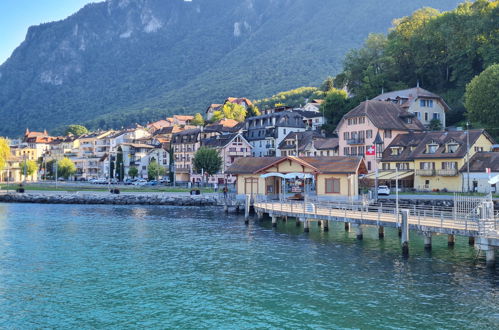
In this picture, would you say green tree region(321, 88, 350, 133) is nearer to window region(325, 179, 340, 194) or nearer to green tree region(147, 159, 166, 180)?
green tree region(147, 159, 166, 180)

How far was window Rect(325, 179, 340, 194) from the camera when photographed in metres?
67.8

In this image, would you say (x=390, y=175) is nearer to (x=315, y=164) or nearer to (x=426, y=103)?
(x=315, y=164)

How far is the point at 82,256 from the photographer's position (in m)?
41.8

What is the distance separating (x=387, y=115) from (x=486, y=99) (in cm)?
1844

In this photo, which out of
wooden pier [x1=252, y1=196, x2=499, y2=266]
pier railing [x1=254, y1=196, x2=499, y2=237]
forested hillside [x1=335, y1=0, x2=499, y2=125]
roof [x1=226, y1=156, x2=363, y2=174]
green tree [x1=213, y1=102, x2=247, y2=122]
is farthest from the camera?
green tree [x1=213, y1=102, x2=247, y2=122]

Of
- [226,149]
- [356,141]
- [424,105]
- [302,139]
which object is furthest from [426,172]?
[226,149]

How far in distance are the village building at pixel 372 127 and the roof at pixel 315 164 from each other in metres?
25.6

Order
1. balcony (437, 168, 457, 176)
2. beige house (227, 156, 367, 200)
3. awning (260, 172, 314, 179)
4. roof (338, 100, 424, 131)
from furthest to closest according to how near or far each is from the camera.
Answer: roof (338, 100, 424, 131) < balcony (437, 168, 457, 176) < awning (260, 172, 314, 179) < beige house (227, 156, 367, 200)

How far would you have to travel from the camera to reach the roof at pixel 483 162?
245 feet

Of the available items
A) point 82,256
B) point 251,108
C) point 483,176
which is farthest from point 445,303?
point 251,108

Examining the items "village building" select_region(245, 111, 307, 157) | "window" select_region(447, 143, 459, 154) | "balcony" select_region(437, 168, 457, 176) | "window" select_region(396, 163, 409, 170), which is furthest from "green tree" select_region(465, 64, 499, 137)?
"village building" select_region(245, 111, 307, 157)

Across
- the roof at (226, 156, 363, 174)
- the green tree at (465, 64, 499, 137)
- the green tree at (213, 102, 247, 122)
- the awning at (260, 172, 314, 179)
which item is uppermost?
the green tree at (213, 102, 247, 122)

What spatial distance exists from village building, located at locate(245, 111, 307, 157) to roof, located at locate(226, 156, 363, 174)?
5301 centimetres

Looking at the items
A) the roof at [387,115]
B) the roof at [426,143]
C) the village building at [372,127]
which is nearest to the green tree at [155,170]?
the village building at [372,127]
